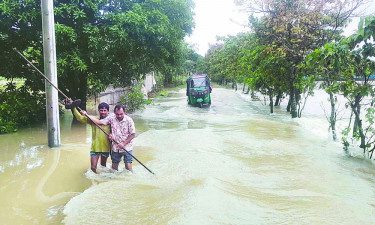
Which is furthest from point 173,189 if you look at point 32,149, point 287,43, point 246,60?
point 246,60

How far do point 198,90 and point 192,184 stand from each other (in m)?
15.6

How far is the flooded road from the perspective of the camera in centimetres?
438

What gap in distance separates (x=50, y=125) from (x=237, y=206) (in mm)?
5547

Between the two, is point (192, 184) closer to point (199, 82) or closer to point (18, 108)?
point (18, 108)

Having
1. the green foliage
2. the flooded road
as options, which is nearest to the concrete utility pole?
the flooded road

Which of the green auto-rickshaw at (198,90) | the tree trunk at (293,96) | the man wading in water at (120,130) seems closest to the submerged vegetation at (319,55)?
the tree trunk at (293,96)

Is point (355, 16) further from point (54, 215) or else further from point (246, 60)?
point (54, 215)

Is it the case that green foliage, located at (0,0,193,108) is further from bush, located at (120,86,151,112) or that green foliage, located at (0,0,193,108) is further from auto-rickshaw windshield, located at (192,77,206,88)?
auto-rickshaw windshield, located at (192,77,206,88)

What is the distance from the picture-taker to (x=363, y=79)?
7426 mm

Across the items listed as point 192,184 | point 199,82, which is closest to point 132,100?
point 199,82

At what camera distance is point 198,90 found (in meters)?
21.1

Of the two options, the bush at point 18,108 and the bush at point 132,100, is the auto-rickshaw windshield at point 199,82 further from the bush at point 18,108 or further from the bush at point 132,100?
the bush at point 18,108

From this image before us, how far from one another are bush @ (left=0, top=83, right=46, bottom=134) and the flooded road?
2.03ft

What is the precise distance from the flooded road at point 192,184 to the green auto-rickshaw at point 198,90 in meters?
11.0
